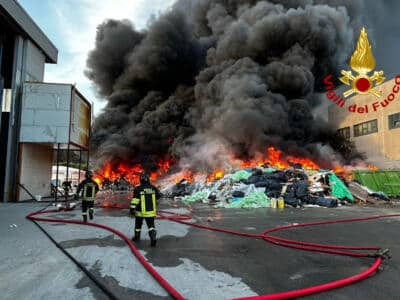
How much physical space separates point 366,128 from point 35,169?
25.3 m

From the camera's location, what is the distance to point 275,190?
1516 centimetres

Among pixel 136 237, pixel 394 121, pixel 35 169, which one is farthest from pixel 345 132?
pixel 136 237

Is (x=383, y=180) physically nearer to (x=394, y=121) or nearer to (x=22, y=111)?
(x=394, y=121)

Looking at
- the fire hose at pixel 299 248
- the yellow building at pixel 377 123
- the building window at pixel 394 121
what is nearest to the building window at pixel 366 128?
the yellow building at pixel 377 123

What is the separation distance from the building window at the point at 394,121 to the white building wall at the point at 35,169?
77.6ft

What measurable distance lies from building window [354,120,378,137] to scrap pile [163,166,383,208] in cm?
1114

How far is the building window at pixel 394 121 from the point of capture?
2231cm

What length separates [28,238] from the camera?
573cm

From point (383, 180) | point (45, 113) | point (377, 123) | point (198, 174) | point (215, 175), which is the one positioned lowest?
point (383, 180)

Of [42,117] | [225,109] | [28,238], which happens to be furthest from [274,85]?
[28,238]

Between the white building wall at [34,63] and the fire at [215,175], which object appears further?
the fire at [215,175]

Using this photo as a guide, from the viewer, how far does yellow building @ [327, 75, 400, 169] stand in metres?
22.5

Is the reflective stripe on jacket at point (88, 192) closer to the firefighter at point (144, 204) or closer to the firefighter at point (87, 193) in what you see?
the firefighter at point (87, 193)

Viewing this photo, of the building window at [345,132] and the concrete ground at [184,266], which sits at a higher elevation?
the building window at [345,132]
